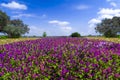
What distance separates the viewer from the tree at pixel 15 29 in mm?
38250

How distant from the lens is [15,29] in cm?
3900

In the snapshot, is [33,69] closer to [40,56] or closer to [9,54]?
[40,56]

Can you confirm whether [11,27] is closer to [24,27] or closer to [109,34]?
[24,27]

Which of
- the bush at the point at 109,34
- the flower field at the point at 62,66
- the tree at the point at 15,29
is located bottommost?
the flower field at the point at 62,66

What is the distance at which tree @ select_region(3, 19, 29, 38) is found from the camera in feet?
125

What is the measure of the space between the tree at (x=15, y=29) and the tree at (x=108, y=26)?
12.4m

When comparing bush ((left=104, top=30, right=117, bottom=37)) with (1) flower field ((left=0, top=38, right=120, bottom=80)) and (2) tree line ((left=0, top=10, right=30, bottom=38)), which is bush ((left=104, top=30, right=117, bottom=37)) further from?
(1) flower field ((left=0, top=38, right=120, bottom=80))

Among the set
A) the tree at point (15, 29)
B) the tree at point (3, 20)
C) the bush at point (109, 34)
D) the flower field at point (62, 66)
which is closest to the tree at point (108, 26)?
the bush at point (109, 34)

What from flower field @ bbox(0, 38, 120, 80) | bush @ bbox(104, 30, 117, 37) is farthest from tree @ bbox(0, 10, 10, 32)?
flower field @ bbox(0, 38, 120, 80)

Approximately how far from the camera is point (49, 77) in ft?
15.2

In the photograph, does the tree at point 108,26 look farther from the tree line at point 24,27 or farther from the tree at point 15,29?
the tree at point 15,29

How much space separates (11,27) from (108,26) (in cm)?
1594

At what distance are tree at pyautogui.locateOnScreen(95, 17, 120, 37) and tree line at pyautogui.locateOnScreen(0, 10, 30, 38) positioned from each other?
12572 millimetres

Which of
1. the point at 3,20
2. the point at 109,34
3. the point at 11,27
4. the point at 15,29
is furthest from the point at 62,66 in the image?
the point at 3,20
